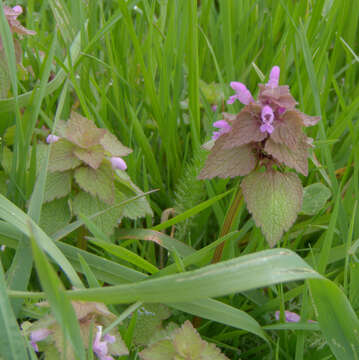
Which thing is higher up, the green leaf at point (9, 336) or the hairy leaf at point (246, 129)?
the hairy leaf at point (246, 129)

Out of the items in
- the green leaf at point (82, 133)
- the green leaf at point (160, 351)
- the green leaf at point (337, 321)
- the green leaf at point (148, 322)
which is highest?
the green leaf at point (82, 133)

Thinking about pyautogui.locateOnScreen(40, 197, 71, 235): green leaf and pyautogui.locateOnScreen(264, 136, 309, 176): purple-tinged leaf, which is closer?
pyautogui.locateOnScreen(264, 136, 309, 176): purple-tinged leaf

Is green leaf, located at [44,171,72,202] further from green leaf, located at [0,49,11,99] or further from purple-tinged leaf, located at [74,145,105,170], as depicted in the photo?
green leaf, located at [0,49,11,99]

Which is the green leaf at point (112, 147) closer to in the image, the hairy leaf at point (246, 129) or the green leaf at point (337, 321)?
the hairy leaf at point (246, 129)

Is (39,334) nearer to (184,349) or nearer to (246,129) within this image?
(184,349)

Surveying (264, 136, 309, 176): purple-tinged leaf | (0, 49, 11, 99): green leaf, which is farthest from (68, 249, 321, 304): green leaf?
(0, 49, 11, 99): green leaf

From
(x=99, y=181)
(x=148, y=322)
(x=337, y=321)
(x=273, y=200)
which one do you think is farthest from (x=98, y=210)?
(x=337, y=321)

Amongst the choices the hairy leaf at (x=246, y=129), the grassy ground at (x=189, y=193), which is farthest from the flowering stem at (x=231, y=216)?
the hairy leaf at (x=246, y=129)
